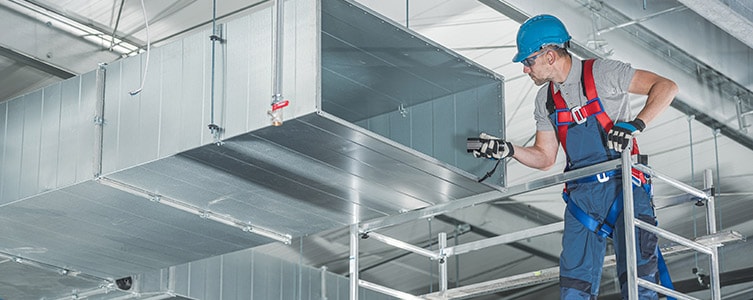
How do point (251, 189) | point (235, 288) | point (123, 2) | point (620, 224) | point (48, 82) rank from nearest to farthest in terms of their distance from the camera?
point (620, 224) < point (251, 189) < point (123, 2) < point (48, 82) < point (235, 288)

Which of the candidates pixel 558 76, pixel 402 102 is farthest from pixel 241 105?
pixel 558 76

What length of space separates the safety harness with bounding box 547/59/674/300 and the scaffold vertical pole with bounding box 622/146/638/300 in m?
0.29

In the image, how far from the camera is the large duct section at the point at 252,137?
346 inches

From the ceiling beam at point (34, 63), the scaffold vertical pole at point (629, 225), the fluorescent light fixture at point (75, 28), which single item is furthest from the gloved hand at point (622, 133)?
the ceiling beam at point (34, 63)

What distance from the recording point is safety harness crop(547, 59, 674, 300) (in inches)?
329

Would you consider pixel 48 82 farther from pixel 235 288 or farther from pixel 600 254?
pixel 600 254

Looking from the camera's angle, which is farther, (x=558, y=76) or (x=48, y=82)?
(x=48, y=82)

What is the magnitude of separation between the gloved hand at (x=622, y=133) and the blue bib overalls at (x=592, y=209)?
40 cm

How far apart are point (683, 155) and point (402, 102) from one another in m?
A: 6.89

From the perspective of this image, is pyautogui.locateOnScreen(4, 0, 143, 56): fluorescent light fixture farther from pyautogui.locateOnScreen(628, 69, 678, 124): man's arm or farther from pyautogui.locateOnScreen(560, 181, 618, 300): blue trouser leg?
pyautogui.locateOnScreen(628, 69, 678, 124): man's arm

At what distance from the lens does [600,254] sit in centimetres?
838

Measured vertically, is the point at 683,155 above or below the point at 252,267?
above

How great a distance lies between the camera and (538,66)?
338 inches

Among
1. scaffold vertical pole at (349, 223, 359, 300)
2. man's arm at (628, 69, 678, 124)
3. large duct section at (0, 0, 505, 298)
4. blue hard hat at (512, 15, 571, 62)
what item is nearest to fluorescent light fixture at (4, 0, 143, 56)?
large duct section at (0, 0, 505, 298)
